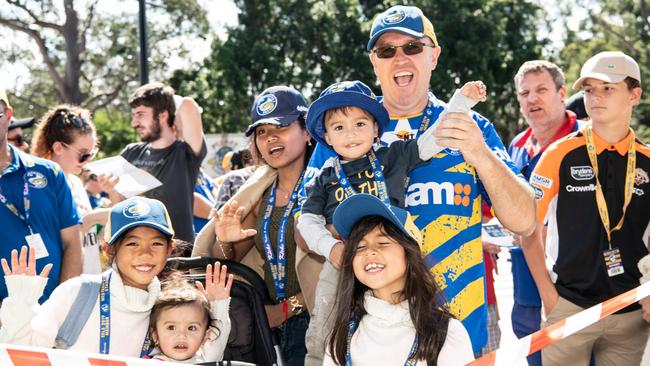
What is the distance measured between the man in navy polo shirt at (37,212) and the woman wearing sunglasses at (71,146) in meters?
1.29

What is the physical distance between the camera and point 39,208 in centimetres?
441

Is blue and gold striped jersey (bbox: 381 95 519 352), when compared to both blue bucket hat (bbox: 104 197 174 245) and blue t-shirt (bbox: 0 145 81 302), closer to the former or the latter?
blue bucket hat (bbox: 104 197 174 245)

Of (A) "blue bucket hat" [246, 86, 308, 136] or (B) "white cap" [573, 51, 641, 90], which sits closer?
(A) "blue bucket hat" [246, 86, 308, 136]

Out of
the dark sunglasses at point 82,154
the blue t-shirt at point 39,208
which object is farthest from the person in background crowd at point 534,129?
the dark sunglasses at point 82,154

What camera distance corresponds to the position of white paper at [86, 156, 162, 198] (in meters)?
5.48

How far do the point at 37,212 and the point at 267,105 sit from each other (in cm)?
148

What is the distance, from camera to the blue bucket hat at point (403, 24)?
11.2 feet

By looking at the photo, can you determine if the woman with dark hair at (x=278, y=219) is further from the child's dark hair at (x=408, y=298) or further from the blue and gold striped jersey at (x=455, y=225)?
the blue and gold striped jersey at (x=455, y=225)

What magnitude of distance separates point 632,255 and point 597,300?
33 cm

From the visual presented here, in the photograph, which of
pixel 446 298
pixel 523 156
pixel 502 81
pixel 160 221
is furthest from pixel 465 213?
pixel 502 81

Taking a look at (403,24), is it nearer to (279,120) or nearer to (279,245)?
(279,120)

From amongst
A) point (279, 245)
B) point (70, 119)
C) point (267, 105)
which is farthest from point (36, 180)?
point (70, 119)

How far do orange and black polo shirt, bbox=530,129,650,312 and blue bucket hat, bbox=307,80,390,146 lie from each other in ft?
5.44

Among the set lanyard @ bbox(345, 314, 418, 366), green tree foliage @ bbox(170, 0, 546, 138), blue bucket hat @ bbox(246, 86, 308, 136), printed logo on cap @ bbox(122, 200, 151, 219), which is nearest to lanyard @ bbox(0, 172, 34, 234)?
printed logo on cap @ bbox(122, 200, 151, 219)
